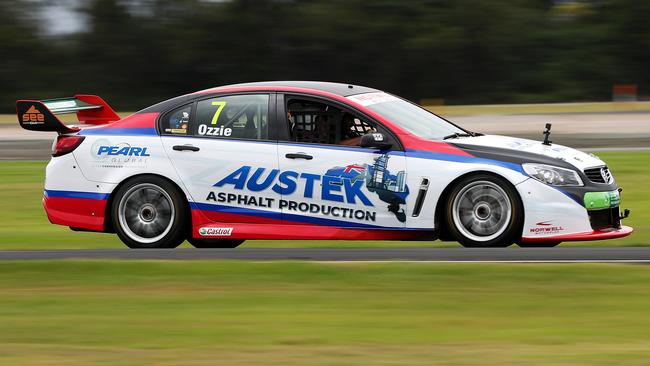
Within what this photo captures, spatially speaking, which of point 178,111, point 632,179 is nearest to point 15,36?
point 632,179

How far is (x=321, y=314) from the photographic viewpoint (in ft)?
23.1

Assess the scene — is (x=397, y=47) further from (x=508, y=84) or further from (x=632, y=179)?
(x=632, y=179)

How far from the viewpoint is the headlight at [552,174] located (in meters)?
9.50

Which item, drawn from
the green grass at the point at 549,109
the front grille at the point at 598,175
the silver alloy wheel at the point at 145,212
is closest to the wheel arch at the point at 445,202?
the front grille at the point at 598,175

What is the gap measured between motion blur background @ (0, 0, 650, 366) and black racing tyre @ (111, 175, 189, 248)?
931 millimetres

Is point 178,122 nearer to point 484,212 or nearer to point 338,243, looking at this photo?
point 338,243

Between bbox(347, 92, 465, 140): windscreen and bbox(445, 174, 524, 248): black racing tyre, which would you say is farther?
bbox(347, 92, 465, 140): windscreen

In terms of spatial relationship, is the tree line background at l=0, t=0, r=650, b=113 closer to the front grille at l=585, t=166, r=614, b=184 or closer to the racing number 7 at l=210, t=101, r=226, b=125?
the front grille at l=585, t=166, r=614, b=184

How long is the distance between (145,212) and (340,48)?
35633 mm

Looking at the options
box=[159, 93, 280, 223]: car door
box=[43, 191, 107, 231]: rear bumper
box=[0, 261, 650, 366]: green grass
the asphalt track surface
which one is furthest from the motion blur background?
box=[159, 93, 280, 223]: car door

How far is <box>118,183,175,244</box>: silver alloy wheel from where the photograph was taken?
10.3 metres

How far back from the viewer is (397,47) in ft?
149

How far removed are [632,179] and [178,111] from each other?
8.29 metres

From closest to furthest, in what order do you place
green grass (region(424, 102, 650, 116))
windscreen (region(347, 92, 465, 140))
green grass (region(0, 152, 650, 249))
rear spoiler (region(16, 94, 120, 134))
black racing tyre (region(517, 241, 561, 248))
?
black racing tyre (region(517, 241, 561, 248))
windscreen (region(347, 92, 465, 140))
rear spoiler (region(16, 94, 120, 134))
green grass (region(0, 152, 650, 249))
green grass (region(424, 102, 650, 116))
